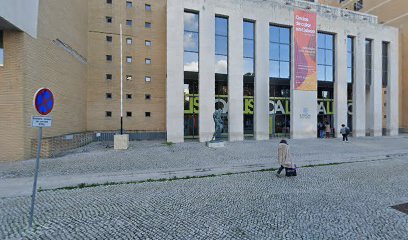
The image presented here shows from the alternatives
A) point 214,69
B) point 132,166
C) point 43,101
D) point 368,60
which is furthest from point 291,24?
point 43,101

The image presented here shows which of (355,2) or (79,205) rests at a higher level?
(355,2)

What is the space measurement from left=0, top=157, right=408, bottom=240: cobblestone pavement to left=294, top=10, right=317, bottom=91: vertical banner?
15.9 metres

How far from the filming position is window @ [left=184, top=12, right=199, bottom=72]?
1958 centimetres

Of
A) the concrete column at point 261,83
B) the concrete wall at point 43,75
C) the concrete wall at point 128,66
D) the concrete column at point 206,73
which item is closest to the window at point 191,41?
the concrete column at point 206,73

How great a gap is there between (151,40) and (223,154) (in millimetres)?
14837

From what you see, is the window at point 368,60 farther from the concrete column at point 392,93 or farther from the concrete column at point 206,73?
the concrete column at point 206,73

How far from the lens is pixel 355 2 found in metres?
37.3

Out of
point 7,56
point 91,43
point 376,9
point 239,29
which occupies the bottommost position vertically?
point 7,56

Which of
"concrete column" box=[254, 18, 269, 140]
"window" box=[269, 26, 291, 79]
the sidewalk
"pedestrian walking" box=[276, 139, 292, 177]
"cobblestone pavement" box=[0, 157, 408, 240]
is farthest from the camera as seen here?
"window" box=[269, 26, 291, 79]

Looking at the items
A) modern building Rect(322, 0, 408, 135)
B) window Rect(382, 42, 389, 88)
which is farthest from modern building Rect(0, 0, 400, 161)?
modern building Rect(322, 0, 408, 135)

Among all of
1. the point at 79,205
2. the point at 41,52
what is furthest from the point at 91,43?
the point at 79,205

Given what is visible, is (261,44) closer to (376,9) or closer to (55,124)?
(55,124)

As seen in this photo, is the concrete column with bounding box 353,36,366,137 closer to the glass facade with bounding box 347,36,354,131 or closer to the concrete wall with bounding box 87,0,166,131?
the glass facade with bounding box 347,36,354,131

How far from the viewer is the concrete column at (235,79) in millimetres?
19953
